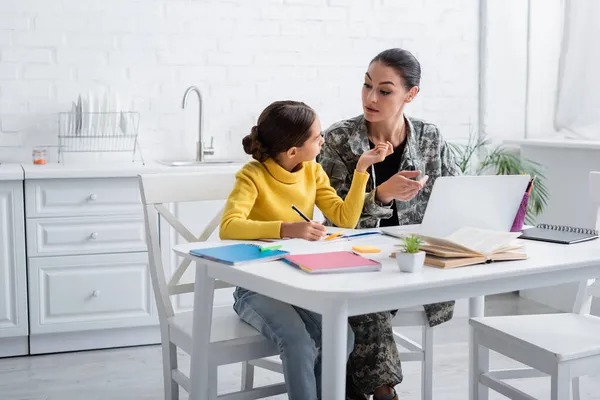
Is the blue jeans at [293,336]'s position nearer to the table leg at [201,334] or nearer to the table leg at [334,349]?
the table leg at [201,334]

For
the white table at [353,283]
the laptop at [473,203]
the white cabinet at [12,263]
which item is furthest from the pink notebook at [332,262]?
the white cabinet at [12,263]

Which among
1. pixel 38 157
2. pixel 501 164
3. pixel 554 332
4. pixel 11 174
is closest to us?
pixel 554 332

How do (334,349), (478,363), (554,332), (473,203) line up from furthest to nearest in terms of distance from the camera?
1. (478,363)
2. (554,332)
3. (473,203)
4. (334,349)

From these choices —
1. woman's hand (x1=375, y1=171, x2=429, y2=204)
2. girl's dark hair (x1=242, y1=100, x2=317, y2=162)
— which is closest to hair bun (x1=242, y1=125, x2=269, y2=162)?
girl's dark hair (x1=242, y1=100, x2=317, y2=162)

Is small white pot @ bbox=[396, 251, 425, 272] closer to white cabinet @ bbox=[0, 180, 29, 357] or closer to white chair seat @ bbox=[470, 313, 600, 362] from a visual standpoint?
white chair seat @ bbox=[470, 313, 600, 362]

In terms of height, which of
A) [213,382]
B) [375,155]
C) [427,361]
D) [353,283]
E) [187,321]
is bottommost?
[427,361]

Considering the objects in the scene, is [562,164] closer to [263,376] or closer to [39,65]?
[263,376]

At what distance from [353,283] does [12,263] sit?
7.10 feet

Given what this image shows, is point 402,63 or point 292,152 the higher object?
point 402,63

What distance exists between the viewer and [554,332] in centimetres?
220

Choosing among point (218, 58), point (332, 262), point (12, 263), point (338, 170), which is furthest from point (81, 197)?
point (332, 262)

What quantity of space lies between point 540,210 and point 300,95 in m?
1.32

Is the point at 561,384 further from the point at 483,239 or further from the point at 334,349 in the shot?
the point at 334,349

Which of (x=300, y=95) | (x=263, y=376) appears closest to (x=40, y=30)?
(x=300, y=95)
